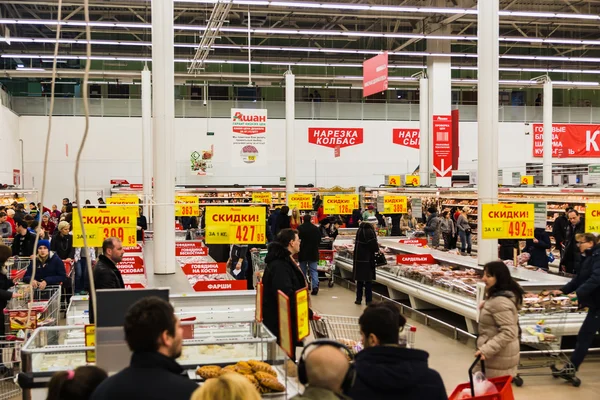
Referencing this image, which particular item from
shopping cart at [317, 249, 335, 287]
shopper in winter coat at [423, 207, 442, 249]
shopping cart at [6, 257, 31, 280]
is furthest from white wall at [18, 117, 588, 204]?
shopping cart at [6, 257, 31, 280]

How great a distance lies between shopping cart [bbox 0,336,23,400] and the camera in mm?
5934

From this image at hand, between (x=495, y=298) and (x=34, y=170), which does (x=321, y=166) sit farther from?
(x=495, y=298)

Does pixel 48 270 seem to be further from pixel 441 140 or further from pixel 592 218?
pixel 441 140

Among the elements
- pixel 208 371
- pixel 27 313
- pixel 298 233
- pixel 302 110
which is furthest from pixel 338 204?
pixel 302 110

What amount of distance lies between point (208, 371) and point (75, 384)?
1.72m

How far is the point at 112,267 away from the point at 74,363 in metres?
1.30

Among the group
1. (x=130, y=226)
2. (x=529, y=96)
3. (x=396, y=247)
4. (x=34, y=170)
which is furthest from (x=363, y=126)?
(x=130, y=226)

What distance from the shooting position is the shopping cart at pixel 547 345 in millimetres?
6586

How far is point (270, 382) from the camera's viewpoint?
3.84m

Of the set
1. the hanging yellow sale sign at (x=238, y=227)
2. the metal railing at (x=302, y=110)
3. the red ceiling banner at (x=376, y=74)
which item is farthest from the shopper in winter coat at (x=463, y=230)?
the metal railing at (x=302, y=110)

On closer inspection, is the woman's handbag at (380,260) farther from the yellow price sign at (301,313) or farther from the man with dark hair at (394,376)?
the man with dark hair at (394,376)

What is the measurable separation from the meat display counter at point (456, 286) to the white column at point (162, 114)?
3832 mm

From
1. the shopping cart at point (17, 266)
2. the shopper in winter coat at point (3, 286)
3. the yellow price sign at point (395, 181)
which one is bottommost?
the shopping cart at point (17, 266)

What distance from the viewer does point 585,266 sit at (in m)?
6.44
